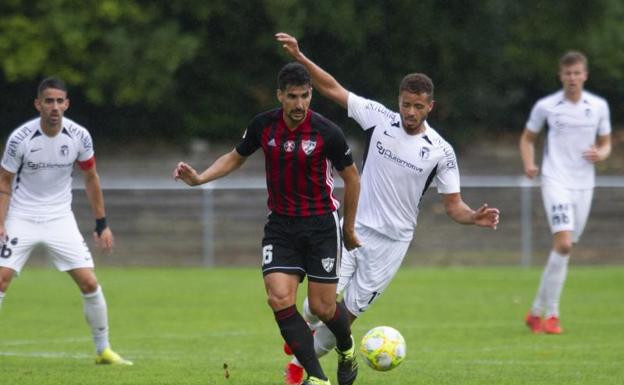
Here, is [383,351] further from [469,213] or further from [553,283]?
[553,283]

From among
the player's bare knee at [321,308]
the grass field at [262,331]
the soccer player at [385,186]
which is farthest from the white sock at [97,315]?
the player's bare knee at [321,308]

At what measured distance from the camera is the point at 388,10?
99.5 ft

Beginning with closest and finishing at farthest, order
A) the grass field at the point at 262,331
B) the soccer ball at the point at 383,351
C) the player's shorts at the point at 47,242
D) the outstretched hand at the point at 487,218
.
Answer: the soccer ball at the point at 383,351 < the outstretched hand at the point at 487,218 < the grass field at the point at 262,331 < the player's shorts at the point at 47,242

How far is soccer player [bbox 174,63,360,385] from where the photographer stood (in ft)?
30.6

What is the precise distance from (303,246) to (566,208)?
5.35 m

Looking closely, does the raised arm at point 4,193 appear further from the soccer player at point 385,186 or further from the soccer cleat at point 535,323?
the soccer cleat at point 535,323

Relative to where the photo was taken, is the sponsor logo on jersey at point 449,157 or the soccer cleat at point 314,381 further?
the sponsor logo on jersey at point 449,157

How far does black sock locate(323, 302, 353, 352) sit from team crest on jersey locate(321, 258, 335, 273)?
0.41m

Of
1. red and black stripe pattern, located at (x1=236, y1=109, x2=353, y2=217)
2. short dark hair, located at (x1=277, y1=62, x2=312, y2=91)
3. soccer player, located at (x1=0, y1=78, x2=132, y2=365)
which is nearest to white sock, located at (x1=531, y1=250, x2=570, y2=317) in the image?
soccer player, located at (x1=0, y1=78, x2=132, y2=365)

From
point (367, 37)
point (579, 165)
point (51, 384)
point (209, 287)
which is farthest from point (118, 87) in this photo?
point (51, 384)

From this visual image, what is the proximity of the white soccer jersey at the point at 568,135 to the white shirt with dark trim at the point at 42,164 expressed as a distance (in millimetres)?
5409

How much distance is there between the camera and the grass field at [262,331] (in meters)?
10.8

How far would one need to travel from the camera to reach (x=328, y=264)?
9.52 meters

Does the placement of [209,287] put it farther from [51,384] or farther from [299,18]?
[51,384]
